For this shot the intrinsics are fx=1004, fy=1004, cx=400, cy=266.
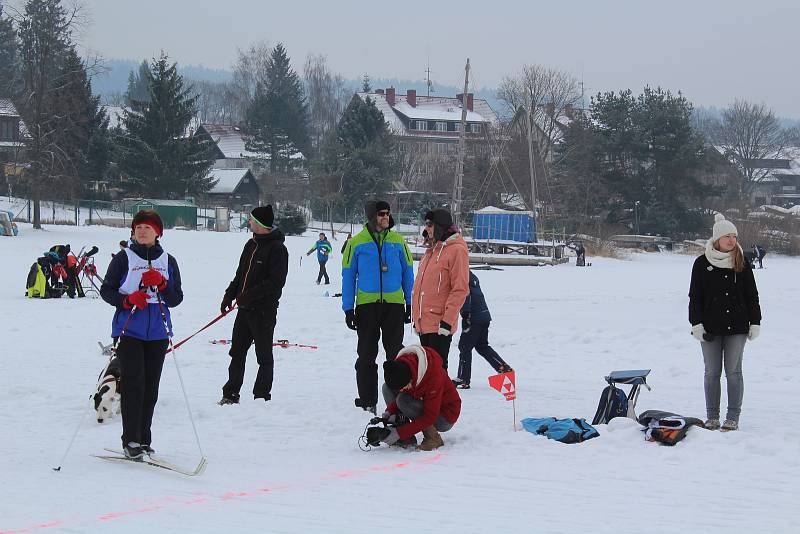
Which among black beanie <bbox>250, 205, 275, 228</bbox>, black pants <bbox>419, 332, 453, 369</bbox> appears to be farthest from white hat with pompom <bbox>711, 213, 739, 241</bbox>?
black beanie <bbox>250, 205, 275, 228</bbox>

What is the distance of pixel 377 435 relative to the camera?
7266mm

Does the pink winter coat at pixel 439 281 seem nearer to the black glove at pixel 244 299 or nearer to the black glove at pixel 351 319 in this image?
the black glove at pixel 351 319

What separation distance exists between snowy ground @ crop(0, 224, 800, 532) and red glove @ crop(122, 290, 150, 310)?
3.52 ft

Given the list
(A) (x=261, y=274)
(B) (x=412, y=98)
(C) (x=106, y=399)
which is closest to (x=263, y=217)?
(A) (x=261, y=274)

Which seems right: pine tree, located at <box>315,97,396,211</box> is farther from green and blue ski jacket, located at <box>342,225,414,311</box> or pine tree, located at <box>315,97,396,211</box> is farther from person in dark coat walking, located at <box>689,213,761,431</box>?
person in dark coat walking, located at <box>689,213,761,431</box>

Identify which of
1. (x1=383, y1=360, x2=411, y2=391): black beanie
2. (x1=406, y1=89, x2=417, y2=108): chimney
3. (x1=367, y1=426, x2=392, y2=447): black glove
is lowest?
(x1=367, y1=426, x2=392, y2=447): black glove

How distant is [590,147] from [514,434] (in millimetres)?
57789

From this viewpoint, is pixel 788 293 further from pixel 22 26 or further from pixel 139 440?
pixel 22 26

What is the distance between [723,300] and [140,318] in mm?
4358

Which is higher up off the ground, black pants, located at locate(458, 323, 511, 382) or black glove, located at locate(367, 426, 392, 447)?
black pants, located at locate(458, 323, 511, 382)

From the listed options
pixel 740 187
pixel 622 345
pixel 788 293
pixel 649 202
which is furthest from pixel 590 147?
pixel 622 345

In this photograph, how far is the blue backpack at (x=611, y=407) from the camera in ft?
26.2

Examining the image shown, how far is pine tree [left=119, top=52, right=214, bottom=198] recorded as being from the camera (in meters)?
60.3

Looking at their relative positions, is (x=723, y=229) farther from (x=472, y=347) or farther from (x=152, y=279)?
(x=152, y=279)
